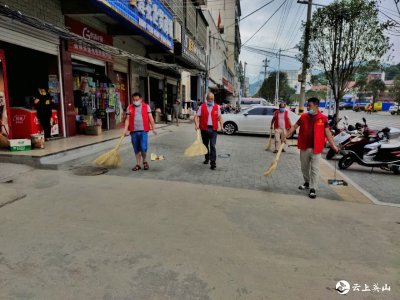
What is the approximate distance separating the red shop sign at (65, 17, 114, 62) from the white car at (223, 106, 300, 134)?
21.0 ft

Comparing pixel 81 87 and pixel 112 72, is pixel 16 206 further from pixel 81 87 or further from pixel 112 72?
pixel 112 72

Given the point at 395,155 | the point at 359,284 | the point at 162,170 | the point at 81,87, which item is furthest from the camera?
the point at 81,87

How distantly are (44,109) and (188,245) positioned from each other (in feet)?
23.2

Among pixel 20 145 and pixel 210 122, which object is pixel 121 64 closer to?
pixel 20 145

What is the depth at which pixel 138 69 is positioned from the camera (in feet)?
49.1

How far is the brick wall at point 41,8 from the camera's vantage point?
7.21 meters

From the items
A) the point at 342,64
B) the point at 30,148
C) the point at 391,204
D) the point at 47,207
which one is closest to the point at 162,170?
the point at 47,207

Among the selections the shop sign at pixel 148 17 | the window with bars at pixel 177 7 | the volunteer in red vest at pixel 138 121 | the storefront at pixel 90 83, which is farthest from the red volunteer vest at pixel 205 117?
the window with bars at pixel 177 7

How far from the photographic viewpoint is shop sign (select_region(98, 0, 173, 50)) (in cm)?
874

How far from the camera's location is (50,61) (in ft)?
29.4

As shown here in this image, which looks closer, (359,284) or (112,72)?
(359,284)

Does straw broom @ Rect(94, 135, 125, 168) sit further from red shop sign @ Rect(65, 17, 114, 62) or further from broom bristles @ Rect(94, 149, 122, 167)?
red shop sign @ Rect(65, 17, 114, 62)

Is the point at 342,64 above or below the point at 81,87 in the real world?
above

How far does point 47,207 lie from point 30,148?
11.8ft
